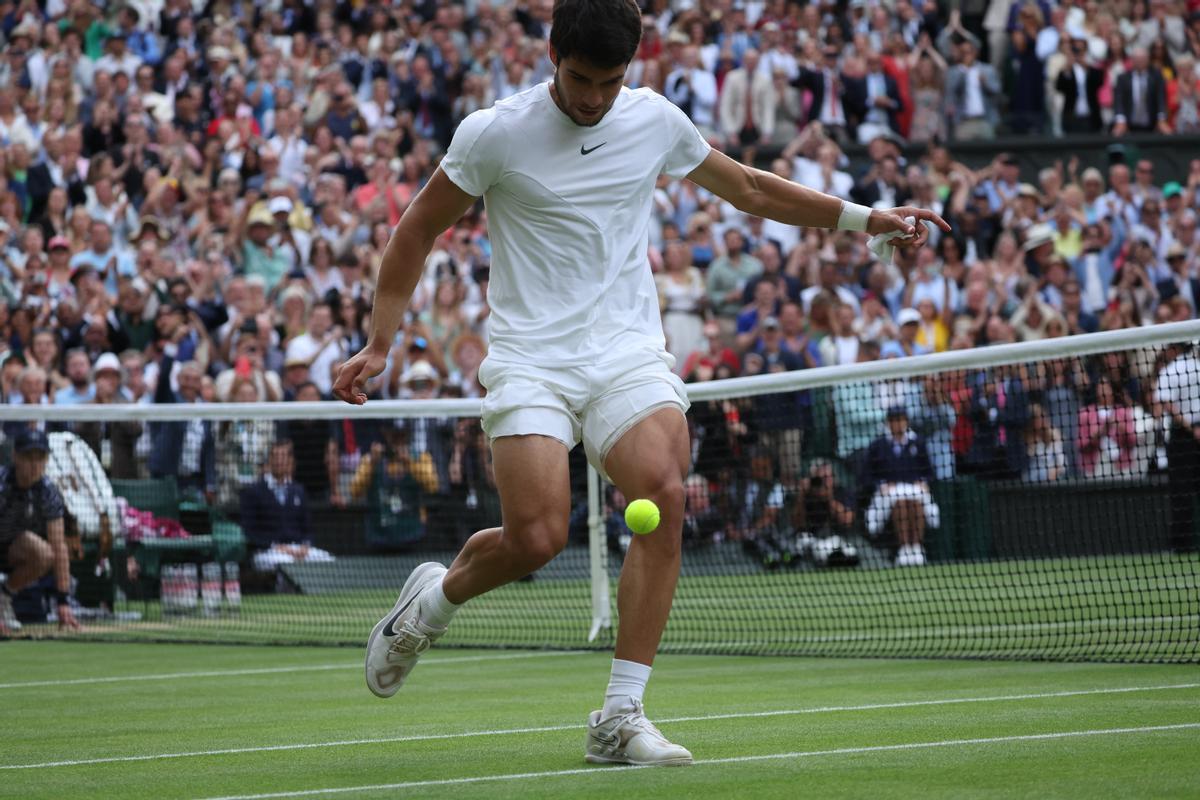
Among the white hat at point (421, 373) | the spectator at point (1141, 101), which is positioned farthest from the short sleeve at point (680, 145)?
the spectator at point (1141, 101)

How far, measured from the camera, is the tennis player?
593cm

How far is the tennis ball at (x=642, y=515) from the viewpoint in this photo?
19.0ft

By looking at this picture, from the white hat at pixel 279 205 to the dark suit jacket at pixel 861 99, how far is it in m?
7.16

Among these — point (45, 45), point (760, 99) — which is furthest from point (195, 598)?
point (45, 45)

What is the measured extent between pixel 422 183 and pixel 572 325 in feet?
53.6

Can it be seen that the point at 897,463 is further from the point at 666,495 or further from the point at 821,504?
the point at 666,495

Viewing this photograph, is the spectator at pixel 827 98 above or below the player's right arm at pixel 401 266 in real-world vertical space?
above

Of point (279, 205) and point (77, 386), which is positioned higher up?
point (279, 205)

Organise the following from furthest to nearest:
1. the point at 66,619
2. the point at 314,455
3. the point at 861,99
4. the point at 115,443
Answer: the point at 861,99, the point at 314,455, the point at 115,443, the point at 66,619

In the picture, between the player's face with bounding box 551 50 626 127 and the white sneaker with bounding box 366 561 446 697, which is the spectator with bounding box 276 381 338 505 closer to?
Answer: the white sneaker with bounding box 366 561 446 697

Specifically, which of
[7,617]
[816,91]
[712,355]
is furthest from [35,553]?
[816,91]

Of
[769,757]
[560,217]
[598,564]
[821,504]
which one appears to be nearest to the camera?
[769,757]

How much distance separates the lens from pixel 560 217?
612 centimetres

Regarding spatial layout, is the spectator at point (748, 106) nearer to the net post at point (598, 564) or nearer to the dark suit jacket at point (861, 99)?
the dark suit jacket at point (861, 99)
